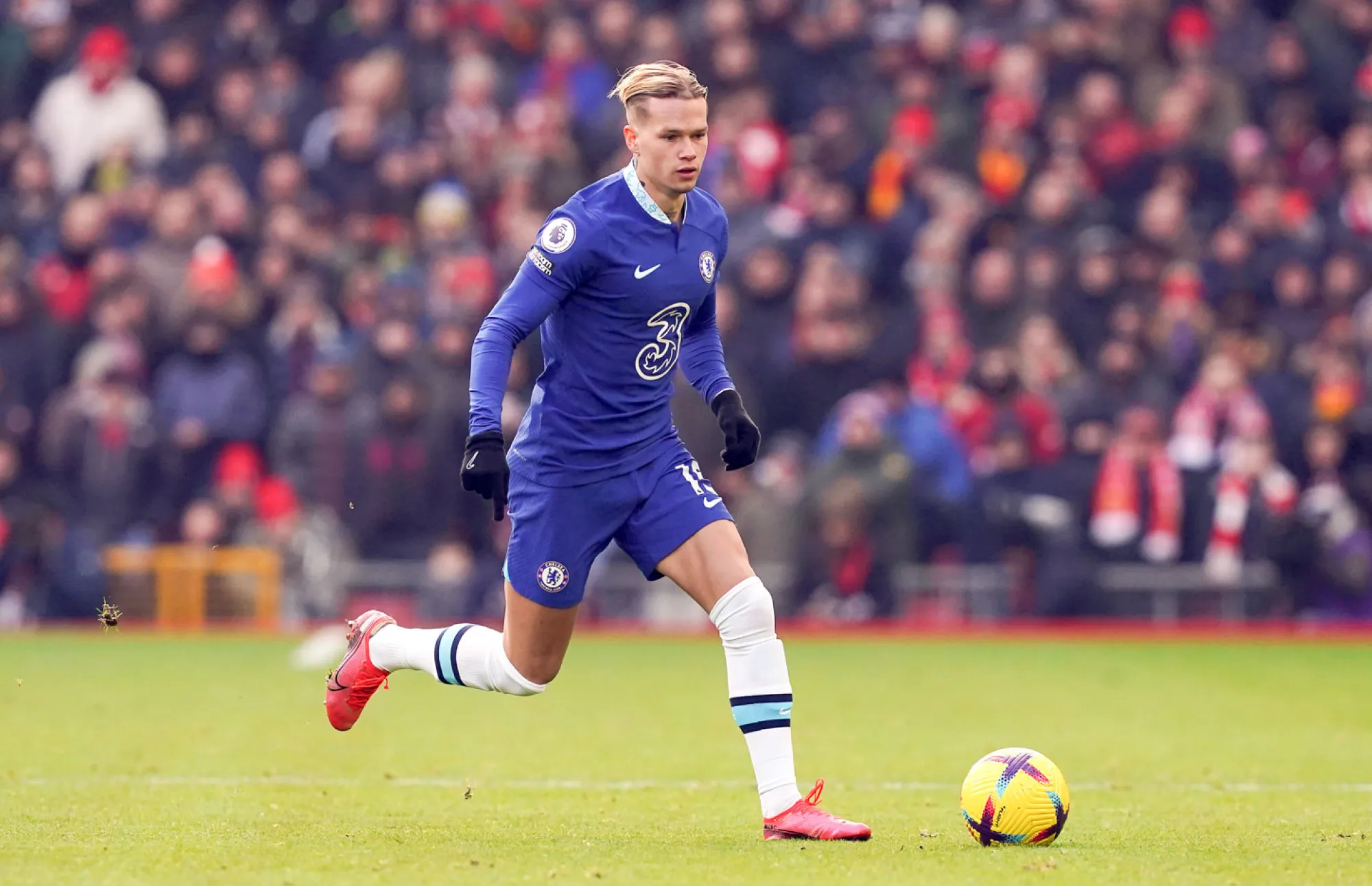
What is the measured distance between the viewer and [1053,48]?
60.1 feet

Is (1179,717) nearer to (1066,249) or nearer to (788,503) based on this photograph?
(788,503)

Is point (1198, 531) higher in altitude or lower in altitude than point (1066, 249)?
lower

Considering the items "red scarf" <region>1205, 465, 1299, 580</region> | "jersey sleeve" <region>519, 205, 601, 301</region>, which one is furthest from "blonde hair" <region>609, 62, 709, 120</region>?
"red scarf" <region>1205, 465, 1299, 580</region>

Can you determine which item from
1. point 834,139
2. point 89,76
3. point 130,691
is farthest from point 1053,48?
point 130,691

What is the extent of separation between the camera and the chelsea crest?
7027mm

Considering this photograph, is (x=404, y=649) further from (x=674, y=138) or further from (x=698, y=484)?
(x=674, y=138)

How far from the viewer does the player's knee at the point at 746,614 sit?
22.2 ft

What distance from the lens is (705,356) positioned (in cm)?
741

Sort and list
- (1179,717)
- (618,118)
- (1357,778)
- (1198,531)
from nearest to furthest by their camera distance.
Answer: (1357,778) < (1179,717) < (1198,531) < (618,118)

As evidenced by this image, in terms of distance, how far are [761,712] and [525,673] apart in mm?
828

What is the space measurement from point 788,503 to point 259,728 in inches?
237

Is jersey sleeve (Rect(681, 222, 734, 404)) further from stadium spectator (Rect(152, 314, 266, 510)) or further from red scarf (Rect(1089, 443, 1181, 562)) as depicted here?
stadium spectator (Rect(152, 314, 266, 510))

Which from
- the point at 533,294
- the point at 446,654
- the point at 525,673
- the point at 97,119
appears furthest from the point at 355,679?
the point at 97,119

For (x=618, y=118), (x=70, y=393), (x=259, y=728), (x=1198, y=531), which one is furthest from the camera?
(x=618, y=118)
